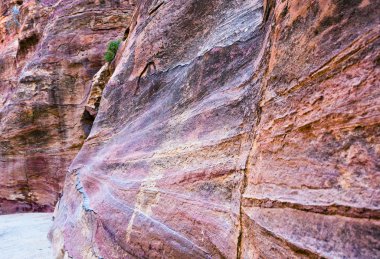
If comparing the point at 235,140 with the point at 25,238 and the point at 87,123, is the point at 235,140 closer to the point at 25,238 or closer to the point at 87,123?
the point at 25,238

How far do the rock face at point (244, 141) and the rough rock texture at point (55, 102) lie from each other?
16.4ft

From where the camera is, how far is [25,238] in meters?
6.83

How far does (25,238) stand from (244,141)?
19.0 feet

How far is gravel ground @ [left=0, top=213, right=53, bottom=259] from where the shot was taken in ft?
18.5

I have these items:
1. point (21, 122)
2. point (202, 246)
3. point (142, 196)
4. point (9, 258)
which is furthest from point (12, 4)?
point (202, 246)

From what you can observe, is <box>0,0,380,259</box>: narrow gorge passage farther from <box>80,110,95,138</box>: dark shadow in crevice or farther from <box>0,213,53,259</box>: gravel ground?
<box>80,110,95,138</box>: dark shadow in crevice

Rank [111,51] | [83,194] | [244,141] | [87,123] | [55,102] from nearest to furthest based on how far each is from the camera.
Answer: [244,141] < [83,194] < [111,51] < [87,123] < [55,102]

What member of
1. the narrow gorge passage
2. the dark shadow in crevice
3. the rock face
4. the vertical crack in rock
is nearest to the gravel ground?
the narrow gorge passage

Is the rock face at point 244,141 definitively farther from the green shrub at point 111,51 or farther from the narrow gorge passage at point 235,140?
the green shrub at point 111,51

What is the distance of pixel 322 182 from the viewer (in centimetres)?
192

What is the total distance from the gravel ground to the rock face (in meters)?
0.61

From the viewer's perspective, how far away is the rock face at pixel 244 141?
180cm

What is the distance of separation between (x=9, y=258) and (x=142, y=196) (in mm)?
3115

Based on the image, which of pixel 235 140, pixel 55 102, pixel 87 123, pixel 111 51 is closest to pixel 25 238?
pixel 87 123
